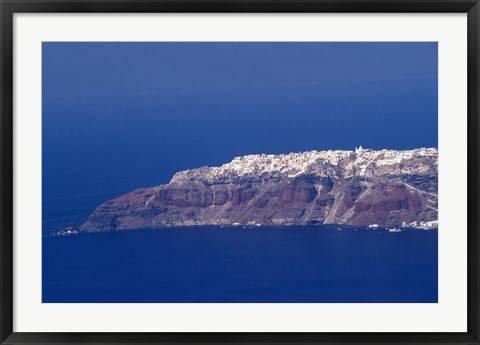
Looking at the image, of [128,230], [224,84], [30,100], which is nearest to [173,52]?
[224,84]

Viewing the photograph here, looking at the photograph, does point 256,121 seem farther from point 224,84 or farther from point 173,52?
point 173,52

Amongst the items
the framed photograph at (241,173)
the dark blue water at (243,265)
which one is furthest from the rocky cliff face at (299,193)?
the dark blue water at (243,265)

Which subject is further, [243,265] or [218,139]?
[218,139]

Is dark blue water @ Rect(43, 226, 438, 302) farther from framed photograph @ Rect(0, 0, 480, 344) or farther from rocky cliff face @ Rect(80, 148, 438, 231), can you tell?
rocky cliff face @ Rect(80, 148, 438, 231)

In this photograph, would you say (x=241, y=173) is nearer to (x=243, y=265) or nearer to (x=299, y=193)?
(x=299, y=193)

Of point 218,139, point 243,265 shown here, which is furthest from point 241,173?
point 243,265
